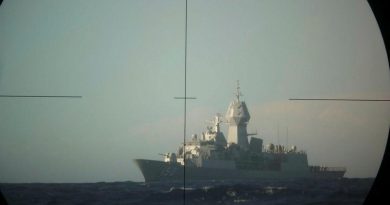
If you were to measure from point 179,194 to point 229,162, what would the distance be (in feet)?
11.2

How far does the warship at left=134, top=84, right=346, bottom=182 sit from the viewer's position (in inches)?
628

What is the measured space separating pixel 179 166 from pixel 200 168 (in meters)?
0.95

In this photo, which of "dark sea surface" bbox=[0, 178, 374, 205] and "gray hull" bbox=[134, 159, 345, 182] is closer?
"dark sea surface" bbox=[0, 178, 374, 205]

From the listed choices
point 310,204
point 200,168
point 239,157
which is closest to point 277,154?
point 239,157

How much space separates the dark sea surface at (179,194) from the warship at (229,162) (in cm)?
56

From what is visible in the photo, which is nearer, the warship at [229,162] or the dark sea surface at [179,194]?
the dark sea surface at [179,194]

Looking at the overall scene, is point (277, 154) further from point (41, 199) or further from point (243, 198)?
point (41, 199)

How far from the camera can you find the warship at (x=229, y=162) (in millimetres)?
15945

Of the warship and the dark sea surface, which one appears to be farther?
the warship

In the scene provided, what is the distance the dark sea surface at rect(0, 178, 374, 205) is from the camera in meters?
11.4

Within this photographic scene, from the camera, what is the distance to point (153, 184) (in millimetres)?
16406

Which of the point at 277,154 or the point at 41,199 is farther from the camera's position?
the point at 277,154

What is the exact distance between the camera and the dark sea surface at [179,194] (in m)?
11.4

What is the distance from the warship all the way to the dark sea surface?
1.83ft
